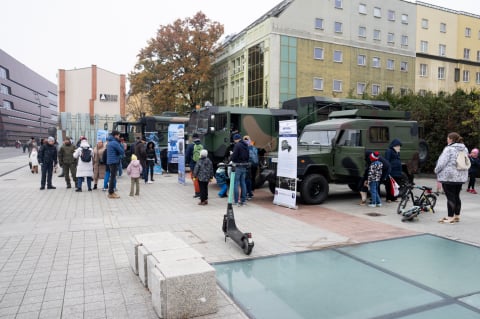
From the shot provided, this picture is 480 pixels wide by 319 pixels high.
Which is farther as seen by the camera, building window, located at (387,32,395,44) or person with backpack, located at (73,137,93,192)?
building window, located at (387,32,395,44)

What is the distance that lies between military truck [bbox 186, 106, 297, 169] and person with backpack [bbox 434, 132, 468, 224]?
6.92 m

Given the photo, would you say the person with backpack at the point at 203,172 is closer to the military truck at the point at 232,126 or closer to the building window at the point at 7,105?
the military truck at the point at 232,126

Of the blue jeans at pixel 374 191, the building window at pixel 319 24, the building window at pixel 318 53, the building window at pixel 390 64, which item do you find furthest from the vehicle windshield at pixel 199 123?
the building window at pixel 390 64

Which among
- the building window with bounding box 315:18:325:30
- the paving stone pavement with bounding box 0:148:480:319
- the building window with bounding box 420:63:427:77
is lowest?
the paving stone pavement with bounding box 0:148:480:319

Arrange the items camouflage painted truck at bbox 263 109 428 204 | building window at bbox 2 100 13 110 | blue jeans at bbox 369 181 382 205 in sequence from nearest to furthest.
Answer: blue jeans at bbox 369 181 382 205
camouflage painted truck at bbox 263 109 428 204
building window at bbox 2 100 13 110

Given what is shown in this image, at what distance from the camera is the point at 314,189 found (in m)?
10.3

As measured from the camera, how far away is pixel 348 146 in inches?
404

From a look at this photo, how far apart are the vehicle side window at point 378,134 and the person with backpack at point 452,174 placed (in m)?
3.05

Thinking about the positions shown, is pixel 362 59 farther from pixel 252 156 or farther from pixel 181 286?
pixel 181 286

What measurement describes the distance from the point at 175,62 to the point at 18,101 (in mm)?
73577

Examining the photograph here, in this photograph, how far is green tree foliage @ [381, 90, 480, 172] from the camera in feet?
54.9

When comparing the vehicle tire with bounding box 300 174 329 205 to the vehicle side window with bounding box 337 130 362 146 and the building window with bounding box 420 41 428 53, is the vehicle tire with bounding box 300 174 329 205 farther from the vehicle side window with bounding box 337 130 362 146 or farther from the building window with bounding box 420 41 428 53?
the building window with bounding box 420 41 428 53

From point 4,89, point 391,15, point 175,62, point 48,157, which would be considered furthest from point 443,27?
point 4,89

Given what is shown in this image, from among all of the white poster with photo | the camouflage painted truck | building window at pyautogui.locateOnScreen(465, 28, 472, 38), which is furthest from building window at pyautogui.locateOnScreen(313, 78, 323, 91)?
the white poster with photo
